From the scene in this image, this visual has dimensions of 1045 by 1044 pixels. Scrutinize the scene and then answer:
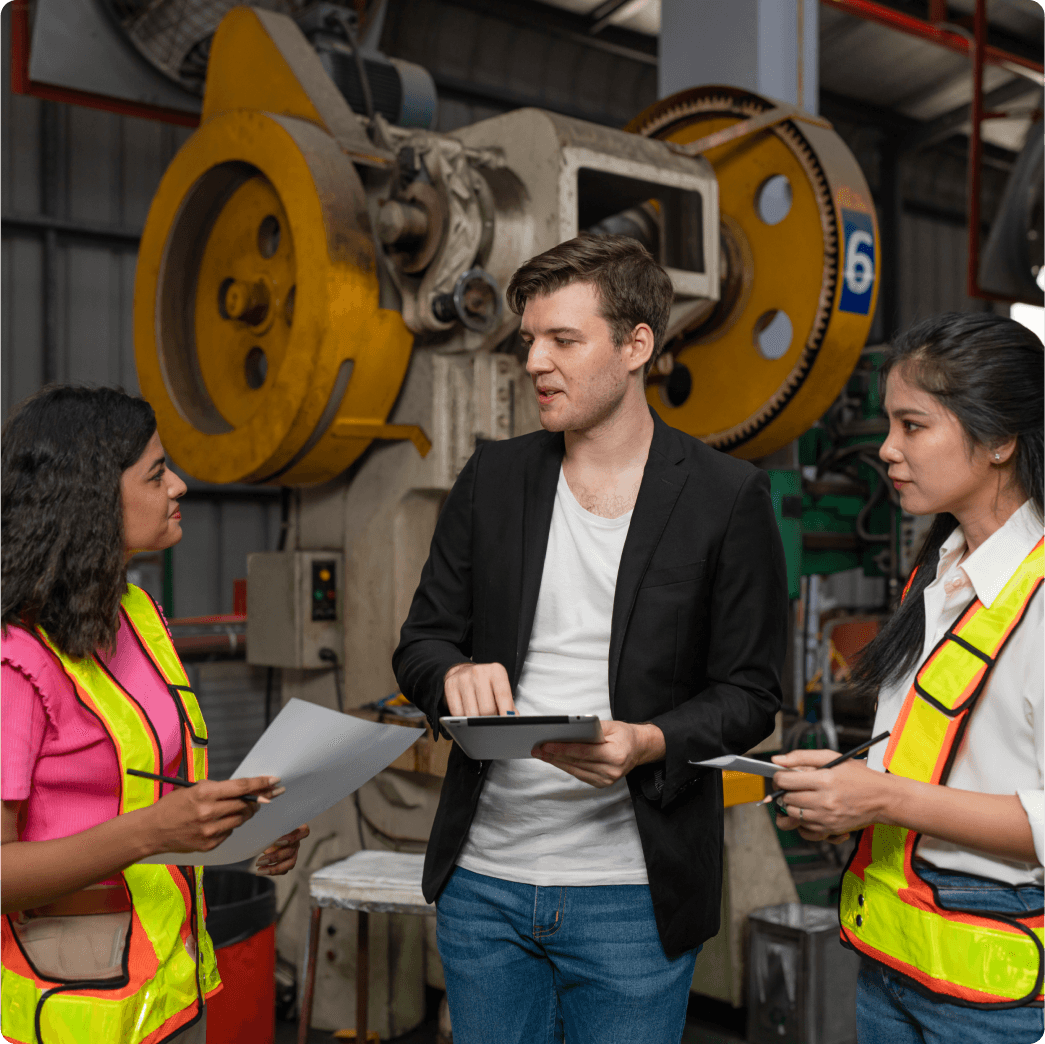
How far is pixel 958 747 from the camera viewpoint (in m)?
1.21

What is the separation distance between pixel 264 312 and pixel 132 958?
6.72ft

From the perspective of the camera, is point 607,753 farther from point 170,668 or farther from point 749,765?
point 170,668

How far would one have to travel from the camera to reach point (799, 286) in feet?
10.3

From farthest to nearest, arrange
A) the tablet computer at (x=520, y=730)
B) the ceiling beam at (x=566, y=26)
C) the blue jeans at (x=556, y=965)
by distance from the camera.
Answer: the ceiling beam at (x=566, y=26) → the blue jeans at (x=556, y=965) → the tablet computer at (x=520, y=730)

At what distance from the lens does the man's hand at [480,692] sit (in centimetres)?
130

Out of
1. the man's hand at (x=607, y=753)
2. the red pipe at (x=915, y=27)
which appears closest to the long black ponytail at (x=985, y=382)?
the man's hand at (x=607, y=753)

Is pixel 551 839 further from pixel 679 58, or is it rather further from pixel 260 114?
pixel 679 58

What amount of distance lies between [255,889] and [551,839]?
1849mm

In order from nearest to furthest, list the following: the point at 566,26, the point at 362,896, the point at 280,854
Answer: the point at 280,854, the point at 362,896, the point at 566,26

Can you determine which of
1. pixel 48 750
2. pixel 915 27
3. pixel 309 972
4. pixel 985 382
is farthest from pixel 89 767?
pixel 915 27

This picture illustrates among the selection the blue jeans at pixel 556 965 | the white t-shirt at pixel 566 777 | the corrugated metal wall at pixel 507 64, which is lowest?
the blue jeans at pixel 556 965

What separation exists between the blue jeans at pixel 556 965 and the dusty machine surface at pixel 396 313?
48.3 inches

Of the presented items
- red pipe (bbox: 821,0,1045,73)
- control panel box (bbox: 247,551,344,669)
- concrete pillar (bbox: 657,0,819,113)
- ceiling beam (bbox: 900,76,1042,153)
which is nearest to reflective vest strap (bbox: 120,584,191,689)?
control panel box (bbox: 247,551,344,669)

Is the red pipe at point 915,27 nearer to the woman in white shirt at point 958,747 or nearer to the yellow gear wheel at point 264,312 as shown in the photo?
the yellow gear wheel at point 264,312
